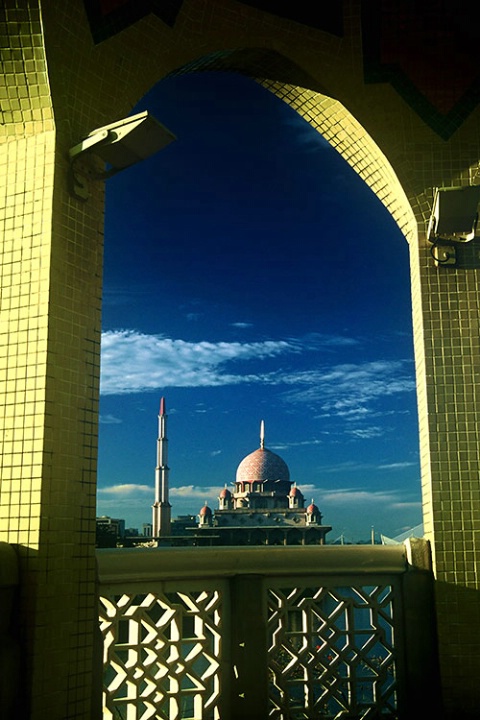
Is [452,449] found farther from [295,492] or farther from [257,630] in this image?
[295,492]

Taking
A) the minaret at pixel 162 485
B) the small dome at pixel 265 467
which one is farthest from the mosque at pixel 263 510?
the minaret at pixel 162 485

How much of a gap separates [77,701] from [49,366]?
5.13 ft

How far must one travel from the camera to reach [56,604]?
3.35 meters

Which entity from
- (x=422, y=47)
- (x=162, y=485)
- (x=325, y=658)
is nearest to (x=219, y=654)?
(x=325, y=658)

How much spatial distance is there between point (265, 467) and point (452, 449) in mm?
48219

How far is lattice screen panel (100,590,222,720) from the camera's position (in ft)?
12.2

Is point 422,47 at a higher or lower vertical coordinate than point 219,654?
higher

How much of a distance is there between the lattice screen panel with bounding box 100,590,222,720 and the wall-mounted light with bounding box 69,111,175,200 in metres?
2.18

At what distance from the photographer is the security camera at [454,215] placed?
13.6 ft

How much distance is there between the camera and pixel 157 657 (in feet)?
12.5

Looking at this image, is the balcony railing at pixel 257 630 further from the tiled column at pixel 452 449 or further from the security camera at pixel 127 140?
the security camera at pixel 127 140

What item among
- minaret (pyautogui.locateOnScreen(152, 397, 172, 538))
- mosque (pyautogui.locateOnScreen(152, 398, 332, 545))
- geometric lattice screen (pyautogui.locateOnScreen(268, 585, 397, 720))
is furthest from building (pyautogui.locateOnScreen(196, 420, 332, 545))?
geometric lattice screen (pyautogui.locateOnScreen(268, 585, 397, 720))

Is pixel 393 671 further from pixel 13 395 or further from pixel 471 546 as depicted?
pixel 13 395

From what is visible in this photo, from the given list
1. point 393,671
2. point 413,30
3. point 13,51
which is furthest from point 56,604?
point 413,30
